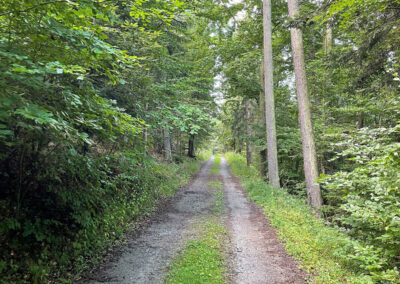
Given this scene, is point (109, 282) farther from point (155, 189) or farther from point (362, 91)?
point (362, 91)

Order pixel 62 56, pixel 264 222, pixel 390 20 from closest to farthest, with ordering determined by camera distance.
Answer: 1. pixel 62 56
2. pixel 390 20
3. pixel 264 222

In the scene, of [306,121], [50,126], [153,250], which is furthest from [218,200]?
[50,126]

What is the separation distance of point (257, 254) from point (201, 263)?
1431 mm

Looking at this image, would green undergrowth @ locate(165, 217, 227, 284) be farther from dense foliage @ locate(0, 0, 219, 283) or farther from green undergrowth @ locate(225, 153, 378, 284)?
dense foliage @ locate(0, 0, 219, 283)

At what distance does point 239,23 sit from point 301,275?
45.8 feet

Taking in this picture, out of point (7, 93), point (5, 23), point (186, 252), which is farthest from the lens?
point (186, 252)

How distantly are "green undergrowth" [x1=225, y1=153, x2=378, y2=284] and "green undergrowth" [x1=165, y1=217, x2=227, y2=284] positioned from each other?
1606 millimetres

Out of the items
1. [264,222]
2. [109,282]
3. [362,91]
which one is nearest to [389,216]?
[264,222]

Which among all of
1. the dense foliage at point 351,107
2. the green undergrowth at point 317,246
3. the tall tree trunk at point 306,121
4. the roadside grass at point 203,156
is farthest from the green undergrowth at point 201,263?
the roadside grass at point 203,156

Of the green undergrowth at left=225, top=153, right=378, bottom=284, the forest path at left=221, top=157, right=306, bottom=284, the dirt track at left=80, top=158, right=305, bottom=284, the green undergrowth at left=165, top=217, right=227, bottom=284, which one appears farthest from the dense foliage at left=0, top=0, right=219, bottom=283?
the green undergrowth at left=225, top=153, right=378, bottom=284

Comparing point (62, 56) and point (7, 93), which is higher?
point (62, 56)

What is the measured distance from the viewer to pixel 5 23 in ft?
10.4

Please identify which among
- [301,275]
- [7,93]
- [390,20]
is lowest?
[301,275]

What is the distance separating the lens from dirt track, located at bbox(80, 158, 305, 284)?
14.1 ft
